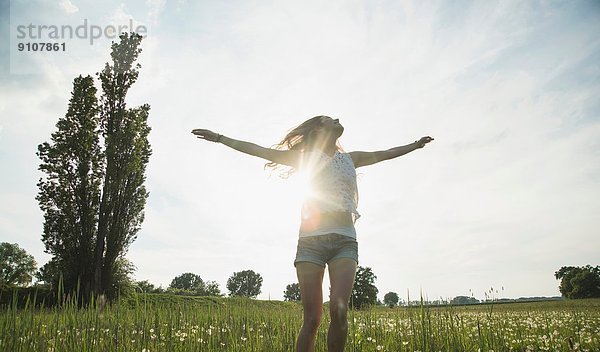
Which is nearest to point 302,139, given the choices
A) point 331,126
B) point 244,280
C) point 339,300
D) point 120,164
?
point 331,126

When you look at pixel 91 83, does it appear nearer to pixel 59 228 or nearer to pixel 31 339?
pixel 59 228

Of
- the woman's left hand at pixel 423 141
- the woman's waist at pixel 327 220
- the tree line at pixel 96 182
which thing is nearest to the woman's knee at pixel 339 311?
the woman's waist at pixel 327 220

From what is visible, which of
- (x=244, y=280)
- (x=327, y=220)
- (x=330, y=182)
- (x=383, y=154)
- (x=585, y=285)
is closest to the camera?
(x=327, y=220)

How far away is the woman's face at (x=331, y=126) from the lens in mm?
4305

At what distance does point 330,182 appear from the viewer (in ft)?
12.9

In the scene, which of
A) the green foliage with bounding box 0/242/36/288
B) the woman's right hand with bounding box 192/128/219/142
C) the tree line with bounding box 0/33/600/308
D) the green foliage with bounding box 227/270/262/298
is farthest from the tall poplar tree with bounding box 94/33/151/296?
the green foliage with bounding box 227/270/262/298

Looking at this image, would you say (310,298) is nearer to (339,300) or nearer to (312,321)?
(312,321)

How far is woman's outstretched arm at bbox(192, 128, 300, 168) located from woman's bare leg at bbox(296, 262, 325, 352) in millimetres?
1184

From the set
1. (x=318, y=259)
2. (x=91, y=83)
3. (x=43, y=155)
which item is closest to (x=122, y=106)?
(x=91, y=83)

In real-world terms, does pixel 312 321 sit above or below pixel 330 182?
below

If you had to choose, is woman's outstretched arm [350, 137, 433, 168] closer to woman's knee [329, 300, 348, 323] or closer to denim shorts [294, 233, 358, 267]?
denim shorts [294, 233, 358, 267]

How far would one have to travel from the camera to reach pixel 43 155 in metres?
21.2

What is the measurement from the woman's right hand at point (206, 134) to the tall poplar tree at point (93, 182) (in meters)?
19.1

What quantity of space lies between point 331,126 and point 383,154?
0.86 meters
